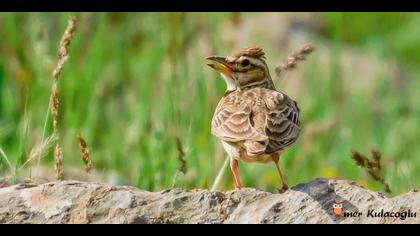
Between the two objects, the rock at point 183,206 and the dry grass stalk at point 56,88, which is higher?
the dry grass stalk at point 56,88

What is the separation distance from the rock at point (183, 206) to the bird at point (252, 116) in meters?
Answer: 0.45

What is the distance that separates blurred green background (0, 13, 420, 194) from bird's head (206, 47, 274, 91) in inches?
23.2

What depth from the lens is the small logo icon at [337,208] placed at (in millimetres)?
6703

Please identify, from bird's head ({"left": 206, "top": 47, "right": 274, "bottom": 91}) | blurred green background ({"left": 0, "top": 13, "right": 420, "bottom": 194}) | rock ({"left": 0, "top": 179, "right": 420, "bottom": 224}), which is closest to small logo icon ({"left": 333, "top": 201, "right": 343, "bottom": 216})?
rock ({"left": 0, "top": 179, "right": 420, "bottom": 224})

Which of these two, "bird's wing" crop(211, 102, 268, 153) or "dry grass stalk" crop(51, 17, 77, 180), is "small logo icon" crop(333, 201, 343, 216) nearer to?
"bird's wing" crop(211, 102, 268, 153)

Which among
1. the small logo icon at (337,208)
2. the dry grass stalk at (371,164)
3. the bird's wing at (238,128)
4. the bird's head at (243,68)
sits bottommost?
the small logo icon at (337,208)

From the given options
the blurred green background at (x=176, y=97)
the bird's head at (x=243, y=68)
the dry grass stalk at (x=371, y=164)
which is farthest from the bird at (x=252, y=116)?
the blurred green background at (x=176, y=97)

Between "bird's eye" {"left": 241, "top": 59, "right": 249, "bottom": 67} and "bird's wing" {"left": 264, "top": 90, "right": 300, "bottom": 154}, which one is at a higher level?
"bird's eye" {"left": 241, "top": 59, "right": 249, "bottom": 67}

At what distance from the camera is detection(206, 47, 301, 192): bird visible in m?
7.59

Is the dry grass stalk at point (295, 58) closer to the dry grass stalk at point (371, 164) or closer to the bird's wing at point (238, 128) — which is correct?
the bird's wing at point (238, 128)

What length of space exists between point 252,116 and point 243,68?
2.77 feet

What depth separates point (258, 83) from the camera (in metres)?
8.94
